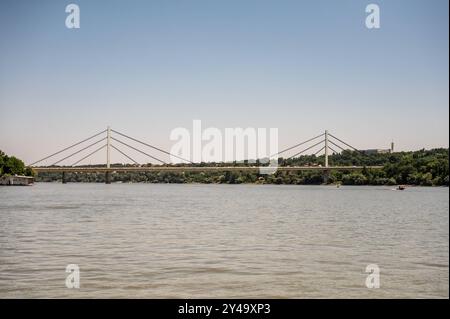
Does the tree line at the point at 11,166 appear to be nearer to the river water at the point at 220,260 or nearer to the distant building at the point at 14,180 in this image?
the distant building at the point at 14,180

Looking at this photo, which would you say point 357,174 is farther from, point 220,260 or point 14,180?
point 220,260

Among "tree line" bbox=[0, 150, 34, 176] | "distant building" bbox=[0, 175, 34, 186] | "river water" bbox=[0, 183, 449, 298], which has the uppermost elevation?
"tree line" bbox=[0, 150, 34, 176]

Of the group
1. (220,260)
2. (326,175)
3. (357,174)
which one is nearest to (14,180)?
(326,175)

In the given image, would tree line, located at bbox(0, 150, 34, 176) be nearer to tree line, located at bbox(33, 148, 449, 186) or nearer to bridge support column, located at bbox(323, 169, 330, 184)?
tree line, located at bbox(33, 148, 449, 186)

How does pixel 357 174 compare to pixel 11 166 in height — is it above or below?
below

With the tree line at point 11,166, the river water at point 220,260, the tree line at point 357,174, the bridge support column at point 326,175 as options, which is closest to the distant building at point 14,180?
the tree line at point 11,166

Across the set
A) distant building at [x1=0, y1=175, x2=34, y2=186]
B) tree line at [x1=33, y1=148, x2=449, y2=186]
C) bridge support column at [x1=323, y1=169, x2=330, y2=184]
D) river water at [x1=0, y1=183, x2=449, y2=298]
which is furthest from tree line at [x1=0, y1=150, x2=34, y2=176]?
river water at [x1=0, y1=183, x2=449, y2=298]

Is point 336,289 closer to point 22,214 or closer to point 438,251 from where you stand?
point 438,251

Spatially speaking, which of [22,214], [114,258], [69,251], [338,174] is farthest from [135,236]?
[338,174]

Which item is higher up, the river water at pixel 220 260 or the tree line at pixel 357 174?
the tree line at pixel 357 174

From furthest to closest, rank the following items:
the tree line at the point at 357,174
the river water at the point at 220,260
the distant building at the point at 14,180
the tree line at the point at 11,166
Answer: the tree line at the point at 11,166 < the tree line at the point at 357,174 < the distant building at the point at 14,180 < the river water at the point at 220,260

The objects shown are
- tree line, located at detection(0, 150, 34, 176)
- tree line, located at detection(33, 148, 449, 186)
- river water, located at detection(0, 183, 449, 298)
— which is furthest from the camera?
tree line, located at detection(0, 150, 34, 176)

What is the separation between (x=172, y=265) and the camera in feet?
42.4
